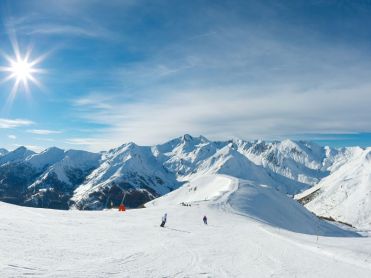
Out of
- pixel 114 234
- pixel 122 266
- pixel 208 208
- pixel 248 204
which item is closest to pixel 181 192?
pixel 248 204

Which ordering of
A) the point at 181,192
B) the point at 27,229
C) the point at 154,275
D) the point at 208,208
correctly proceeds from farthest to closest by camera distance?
1. the point at 181,192
2. the point at 208,208
3. the point at 27,229
4. the point at 154,275

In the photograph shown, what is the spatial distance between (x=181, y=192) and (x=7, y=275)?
117825 millimetres

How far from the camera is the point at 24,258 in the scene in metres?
17.0

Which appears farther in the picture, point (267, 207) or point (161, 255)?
point (267, 207)

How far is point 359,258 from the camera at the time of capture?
74.0 feet

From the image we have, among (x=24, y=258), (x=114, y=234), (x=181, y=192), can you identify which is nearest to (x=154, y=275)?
(x=24, y=258)

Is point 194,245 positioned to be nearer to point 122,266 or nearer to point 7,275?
point 122,266

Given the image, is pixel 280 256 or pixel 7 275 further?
pixel 280 256

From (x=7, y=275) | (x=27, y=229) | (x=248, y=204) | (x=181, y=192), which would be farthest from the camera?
(x=181, y=192)

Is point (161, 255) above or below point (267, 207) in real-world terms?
below

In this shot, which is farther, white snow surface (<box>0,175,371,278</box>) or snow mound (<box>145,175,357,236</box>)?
snow mound (<box>145,175,357,236</box>)

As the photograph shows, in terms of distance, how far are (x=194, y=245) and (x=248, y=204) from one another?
2186 inches

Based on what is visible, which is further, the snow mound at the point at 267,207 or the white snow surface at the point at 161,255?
the snow mound at the point at 267,207

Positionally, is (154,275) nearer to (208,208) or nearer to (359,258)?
(359,258)
